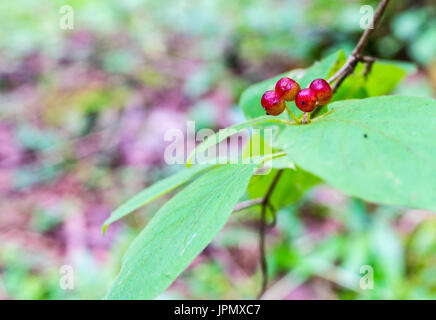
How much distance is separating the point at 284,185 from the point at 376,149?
55 cm

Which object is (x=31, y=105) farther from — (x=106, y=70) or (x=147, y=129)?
(x=147, y=129)

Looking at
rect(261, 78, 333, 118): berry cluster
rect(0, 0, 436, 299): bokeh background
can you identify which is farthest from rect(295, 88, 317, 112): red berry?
rect(0, 0, 436, 299): bokeh background

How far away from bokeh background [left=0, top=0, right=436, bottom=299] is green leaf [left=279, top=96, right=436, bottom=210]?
5.13ft

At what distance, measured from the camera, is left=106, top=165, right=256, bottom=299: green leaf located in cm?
50

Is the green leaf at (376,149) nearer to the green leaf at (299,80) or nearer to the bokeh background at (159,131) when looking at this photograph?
the green leaf at (299,80)

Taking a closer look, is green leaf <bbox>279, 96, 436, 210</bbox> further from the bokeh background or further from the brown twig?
the bokeh background

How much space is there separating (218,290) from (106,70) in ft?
8.09

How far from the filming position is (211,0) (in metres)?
4.01

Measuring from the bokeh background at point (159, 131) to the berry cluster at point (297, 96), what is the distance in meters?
1.51

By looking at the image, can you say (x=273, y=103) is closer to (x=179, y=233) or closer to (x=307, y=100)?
(x=307, y=100)

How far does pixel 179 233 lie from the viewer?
1.82ft

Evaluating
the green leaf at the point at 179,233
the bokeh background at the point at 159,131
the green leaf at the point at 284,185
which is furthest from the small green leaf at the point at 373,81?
the bokeh background at the point at 159,131

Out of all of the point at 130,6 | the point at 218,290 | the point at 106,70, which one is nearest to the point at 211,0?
the point at 130,6

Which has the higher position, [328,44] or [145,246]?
[328,44]
